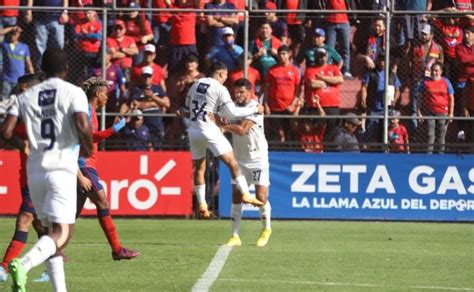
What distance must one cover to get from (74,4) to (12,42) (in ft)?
6.49

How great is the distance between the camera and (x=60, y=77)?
9539 mm

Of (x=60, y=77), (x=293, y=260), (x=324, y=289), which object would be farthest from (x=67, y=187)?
(x=293, y=260)

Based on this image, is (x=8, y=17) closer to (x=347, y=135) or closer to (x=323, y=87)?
(x=323, y=87)

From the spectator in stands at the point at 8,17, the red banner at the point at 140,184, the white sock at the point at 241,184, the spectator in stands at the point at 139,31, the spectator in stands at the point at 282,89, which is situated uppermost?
the spectator in stands at the point at 8,17

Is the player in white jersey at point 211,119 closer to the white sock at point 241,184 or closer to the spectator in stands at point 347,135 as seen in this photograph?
the white sock at point 241,184

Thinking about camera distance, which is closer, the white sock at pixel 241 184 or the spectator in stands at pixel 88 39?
the white sock at pixel 241 184

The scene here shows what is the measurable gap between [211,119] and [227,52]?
5.80 meters

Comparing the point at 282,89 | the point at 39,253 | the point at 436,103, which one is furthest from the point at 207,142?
the point at 39,253

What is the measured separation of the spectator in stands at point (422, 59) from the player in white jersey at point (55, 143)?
13.8 meters

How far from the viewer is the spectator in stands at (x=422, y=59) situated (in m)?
22.6

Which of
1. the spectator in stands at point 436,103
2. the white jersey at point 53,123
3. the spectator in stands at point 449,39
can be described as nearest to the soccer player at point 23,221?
the white jersey at point 53,123

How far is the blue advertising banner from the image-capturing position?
22.3m

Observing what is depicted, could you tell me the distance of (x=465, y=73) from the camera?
22.5 meters

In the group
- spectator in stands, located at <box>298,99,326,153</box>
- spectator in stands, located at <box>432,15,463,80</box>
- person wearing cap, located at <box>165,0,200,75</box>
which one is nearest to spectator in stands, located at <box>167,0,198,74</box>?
person wearing cap, located at <box>165,0,200,75</box>
